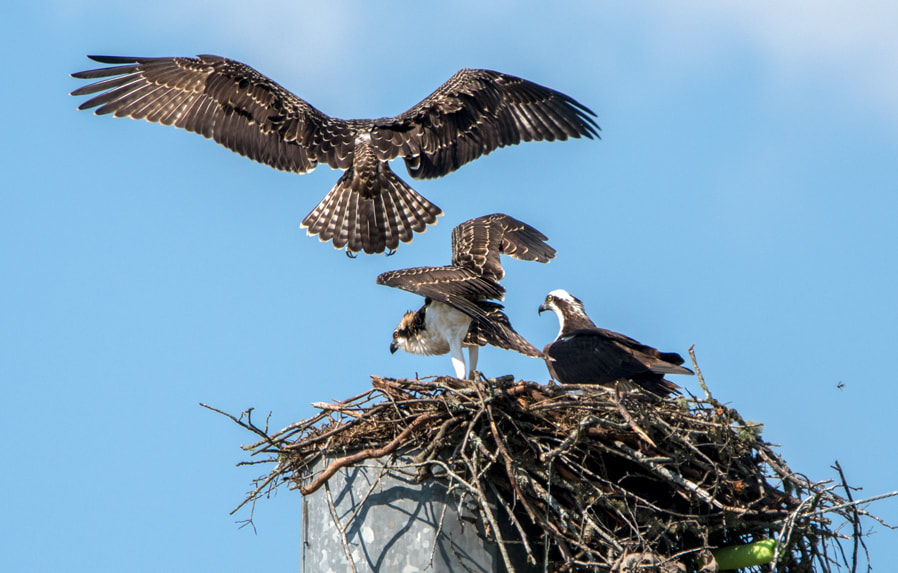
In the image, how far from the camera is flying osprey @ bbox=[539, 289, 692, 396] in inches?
304

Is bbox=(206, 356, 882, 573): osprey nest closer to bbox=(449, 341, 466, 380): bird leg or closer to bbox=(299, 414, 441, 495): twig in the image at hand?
bbox=(299, 414, 441, 495): twig

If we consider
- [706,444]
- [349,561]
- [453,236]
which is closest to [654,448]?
[706,444]

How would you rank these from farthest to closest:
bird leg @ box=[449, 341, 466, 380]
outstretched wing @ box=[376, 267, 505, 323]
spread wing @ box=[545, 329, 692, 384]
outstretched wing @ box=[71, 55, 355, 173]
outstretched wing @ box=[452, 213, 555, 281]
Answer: outstretched wing @ box=[71, 55, 355, 173] → outstretched wing @ box=[452, 213, 555, 281] → bird leg @ box=[449, 341, 466, 380] → spread wing @ box=[545, 329, 692, 384] → outstretched wing @ box=[376, 267, 505, 323]

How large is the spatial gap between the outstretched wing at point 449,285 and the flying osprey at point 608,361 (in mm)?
873

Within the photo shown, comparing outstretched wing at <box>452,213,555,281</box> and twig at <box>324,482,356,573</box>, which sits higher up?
outstretched wing at <box>452,213,555,281</box>

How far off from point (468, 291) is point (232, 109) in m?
3.26

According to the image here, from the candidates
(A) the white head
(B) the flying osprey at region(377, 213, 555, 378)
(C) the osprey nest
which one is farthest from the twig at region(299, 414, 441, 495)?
(A) the white head

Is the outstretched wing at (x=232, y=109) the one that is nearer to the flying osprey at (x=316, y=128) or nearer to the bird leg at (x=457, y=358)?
the flying osprey at (x=316, y=128)

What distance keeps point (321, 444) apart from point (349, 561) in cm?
83

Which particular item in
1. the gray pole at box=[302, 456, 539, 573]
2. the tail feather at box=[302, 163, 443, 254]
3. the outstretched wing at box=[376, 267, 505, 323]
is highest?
the tail feather at box=[302, 163, 443, 254]

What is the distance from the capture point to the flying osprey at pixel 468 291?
24.1 ft

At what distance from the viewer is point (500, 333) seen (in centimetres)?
734

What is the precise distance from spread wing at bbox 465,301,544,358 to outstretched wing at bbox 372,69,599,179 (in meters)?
2.19

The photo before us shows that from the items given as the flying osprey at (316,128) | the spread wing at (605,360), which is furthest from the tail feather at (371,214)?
the spread wing at (605,360)
